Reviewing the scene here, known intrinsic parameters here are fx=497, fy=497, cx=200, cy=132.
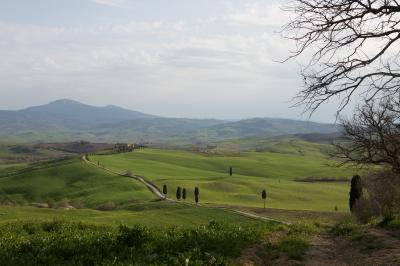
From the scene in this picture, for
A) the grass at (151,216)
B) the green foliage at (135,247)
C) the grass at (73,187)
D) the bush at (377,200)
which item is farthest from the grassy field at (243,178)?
the green foliage at (135,247)

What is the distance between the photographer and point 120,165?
157m

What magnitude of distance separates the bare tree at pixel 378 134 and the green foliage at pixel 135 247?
5606mm

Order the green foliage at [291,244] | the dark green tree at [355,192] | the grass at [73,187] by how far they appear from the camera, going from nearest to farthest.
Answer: the green foliage at [291,244] < the dark green tree at [355,192] < the grass at [73,187]

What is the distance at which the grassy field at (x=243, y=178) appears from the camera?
107 m

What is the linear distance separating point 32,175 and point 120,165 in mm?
27450

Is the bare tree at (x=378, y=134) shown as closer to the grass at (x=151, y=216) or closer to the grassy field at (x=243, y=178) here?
the grass at (x=151, y=216)

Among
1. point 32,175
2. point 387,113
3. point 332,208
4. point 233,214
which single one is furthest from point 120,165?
point 387,113

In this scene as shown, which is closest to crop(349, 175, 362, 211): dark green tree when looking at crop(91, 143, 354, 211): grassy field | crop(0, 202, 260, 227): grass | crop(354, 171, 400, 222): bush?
crop(354, 171, 400, 222): bush

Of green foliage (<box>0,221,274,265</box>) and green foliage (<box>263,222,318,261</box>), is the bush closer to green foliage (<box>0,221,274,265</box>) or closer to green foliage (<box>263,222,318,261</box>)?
green foliage (<box>263,222,318,261</box>)

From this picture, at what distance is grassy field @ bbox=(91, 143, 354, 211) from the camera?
350ft

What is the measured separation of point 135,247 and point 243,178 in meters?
126

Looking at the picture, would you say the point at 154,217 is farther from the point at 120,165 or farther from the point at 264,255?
the point at 120,165

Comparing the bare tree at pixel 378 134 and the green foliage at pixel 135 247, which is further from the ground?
the bare tree at pixel 378 134

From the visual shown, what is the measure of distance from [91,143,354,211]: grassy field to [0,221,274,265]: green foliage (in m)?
46.6
